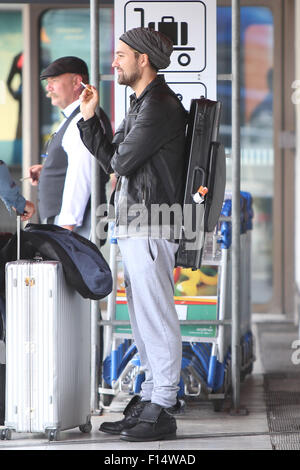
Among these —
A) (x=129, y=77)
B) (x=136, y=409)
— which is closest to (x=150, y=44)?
(x=129, y=77)

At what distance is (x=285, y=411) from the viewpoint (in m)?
5.89

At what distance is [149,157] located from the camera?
500cm

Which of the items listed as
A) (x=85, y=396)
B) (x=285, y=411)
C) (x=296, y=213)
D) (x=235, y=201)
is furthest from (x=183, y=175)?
(x=296, y=213)

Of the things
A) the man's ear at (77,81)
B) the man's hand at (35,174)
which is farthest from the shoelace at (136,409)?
the man's ear at (77,81)

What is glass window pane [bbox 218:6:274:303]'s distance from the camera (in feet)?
32.6

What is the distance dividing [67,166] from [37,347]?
1491 millimetres

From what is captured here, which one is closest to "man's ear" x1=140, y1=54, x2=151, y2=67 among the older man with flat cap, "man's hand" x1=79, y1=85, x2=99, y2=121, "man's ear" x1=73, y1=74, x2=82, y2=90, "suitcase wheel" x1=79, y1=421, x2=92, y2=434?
the older man with flat cap

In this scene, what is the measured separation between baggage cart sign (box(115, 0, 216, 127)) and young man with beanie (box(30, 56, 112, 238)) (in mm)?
389

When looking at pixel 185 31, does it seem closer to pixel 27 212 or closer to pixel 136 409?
pixel 27 212

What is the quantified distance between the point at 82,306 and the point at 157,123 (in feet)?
3.18

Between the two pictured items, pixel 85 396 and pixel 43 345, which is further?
pixel 85 396

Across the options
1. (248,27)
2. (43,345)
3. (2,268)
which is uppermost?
(248,27)

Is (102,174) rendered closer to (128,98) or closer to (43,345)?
(128,98)
